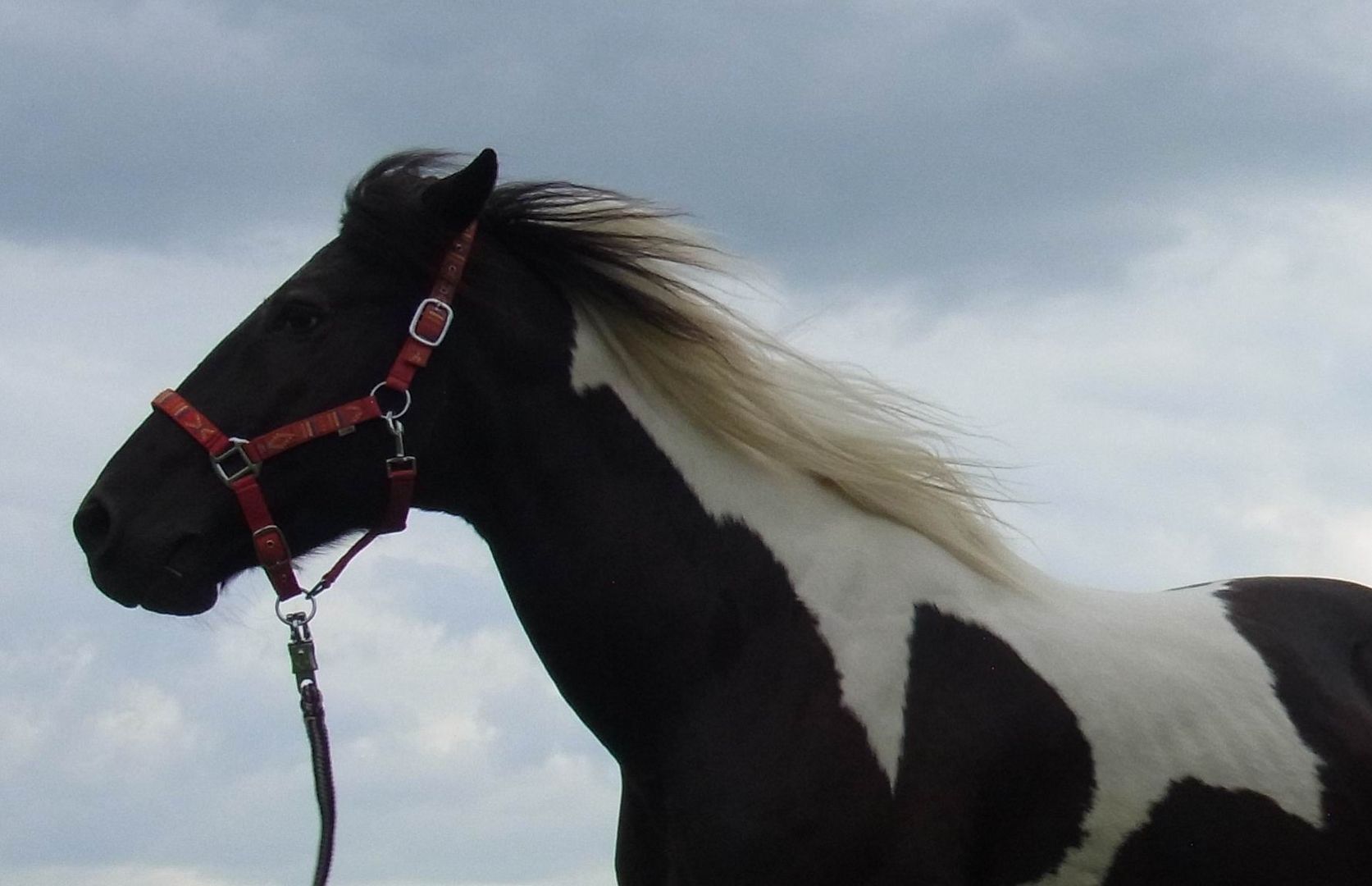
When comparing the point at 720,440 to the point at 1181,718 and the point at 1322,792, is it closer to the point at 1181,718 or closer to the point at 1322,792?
the point at 1181,718

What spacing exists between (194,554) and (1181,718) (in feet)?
8.68

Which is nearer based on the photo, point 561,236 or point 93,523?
point 93,523

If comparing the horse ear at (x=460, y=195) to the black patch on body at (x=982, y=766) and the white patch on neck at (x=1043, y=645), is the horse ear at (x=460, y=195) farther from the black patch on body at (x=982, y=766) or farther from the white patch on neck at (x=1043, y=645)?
the black patch on body at (x=982, y=766)

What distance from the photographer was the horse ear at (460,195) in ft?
15.4

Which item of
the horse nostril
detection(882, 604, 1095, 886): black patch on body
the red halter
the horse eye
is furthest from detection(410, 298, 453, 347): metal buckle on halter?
detection(882, 604, 1095, 886): black patch on body

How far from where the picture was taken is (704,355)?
4.80m

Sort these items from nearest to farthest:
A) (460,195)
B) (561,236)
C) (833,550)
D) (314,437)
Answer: (314,437) → (833,550) → (460,195) → (561,236)

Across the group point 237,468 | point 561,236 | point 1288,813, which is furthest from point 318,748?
point 1288,813

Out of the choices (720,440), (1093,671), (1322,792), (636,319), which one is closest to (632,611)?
(720,440)

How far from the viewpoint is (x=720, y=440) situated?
4.71m

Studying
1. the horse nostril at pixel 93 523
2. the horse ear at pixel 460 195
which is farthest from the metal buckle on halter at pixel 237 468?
the horse ear at pixel 460 195

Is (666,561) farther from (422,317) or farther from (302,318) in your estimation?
(302,318)

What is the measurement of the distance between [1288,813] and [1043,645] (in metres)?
0.82

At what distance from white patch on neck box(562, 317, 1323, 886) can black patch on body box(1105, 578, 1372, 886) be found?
1.9 inches
